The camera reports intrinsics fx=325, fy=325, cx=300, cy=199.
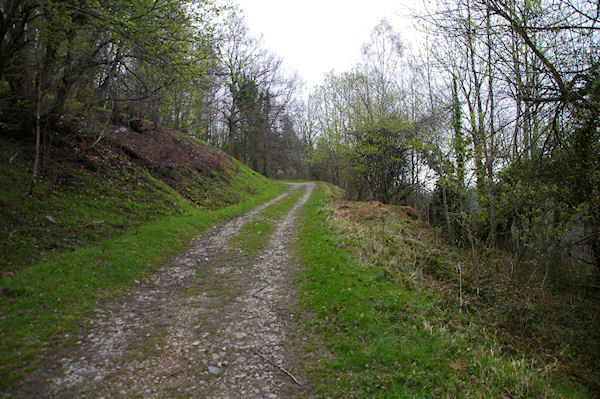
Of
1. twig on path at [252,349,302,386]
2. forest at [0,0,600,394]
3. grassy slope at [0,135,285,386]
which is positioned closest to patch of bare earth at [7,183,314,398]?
twig on path at [252,349,302,386]

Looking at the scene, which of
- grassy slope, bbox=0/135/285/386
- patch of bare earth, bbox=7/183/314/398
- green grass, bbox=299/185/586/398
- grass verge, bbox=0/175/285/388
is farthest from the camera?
grassy slope, bbox=0/135/285/386

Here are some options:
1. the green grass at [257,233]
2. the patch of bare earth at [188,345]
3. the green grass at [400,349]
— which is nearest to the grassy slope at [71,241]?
the patch of bare earth at [188,345]

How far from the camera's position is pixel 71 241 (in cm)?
739

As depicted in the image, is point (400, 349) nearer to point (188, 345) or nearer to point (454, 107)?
point (188, 345)

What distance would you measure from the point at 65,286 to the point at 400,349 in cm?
563

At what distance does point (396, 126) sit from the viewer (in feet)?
57.2

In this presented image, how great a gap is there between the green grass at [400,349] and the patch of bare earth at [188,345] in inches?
22.4

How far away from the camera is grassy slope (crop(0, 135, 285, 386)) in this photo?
469 cm

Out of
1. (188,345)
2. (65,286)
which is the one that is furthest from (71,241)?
(188,345)

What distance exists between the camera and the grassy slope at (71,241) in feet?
15.4

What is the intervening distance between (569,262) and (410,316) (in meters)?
5.23

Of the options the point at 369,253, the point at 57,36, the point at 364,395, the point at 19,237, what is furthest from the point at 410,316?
the point at 57,36

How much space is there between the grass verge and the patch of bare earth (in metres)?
0.29

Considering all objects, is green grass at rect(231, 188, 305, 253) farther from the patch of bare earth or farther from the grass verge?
the patch of bare earth
